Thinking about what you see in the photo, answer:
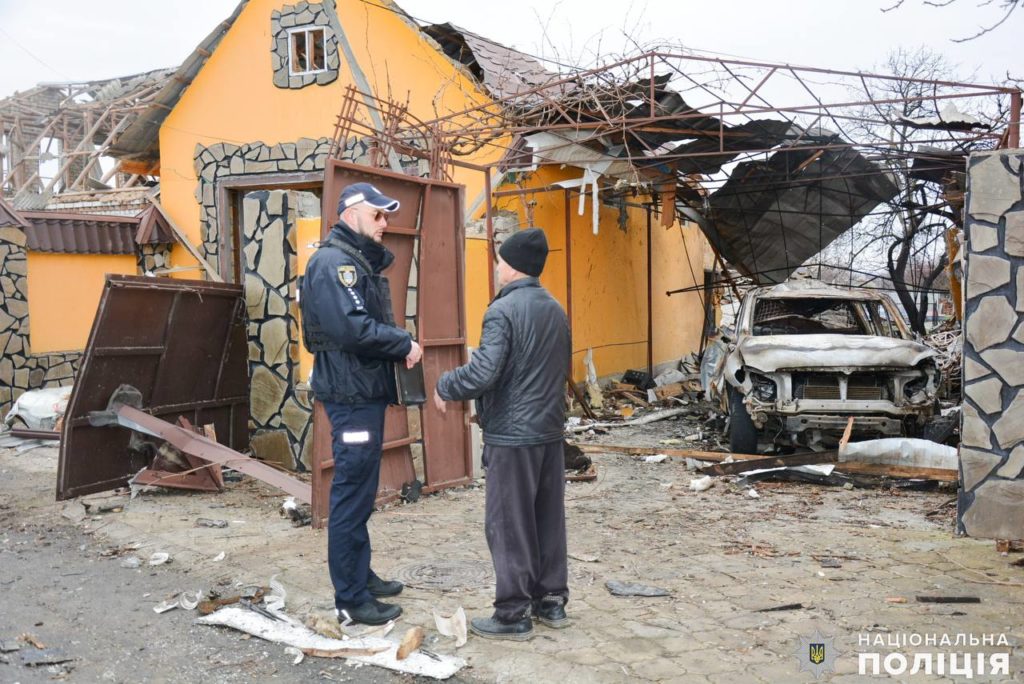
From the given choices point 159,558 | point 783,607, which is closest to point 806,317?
point 783,607

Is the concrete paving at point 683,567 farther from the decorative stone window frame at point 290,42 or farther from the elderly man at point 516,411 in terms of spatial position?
the decorative stone window frame at point 290,42

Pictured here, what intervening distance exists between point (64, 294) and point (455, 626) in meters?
10.1

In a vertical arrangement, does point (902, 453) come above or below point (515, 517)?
below

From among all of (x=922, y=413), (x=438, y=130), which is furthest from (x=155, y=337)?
(x=922, y=413)

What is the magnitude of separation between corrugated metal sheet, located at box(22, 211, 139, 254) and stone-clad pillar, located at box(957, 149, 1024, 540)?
35.0ft

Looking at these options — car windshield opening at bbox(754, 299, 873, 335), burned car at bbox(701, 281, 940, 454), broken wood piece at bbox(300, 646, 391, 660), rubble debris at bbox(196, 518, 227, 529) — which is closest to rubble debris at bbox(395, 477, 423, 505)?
rubble debris at bbox(196, 518, 227, 529)

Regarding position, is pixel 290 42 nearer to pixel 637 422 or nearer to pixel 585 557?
pixel 637 422

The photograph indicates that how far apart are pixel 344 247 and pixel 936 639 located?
3437 mm

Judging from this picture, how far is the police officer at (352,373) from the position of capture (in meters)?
4.31

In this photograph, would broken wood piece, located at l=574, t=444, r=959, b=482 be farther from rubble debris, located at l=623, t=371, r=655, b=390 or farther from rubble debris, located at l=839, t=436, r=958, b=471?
rubble debris, located at l=623, t=371, r=655, b=390

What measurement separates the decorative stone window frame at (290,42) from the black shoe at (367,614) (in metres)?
7.81

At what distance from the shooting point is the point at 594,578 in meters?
5.13

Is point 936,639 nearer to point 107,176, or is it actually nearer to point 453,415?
point 453,415

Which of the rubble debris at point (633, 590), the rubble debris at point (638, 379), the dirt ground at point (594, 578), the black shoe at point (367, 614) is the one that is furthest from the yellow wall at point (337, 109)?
the black shoe at point (367, 614)
